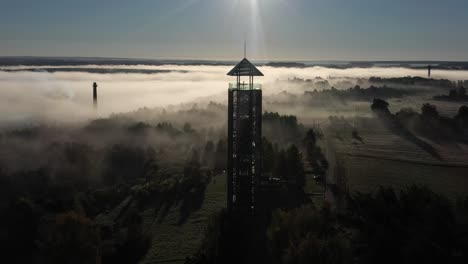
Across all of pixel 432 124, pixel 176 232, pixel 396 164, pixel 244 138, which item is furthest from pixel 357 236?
pixel 432 124

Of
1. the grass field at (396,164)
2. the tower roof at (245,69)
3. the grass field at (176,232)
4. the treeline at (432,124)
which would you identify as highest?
the tower roof at (245,69)

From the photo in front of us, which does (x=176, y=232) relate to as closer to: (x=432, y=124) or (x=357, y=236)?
(x=357, y=236)

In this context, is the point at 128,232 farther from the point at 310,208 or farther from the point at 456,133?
the point at 456,133

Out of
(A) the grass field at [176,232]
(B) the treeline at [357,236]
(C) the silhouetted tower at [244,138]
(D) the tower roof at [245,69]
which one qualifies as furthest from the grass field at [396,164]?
(D) the tower roof at [245,69]

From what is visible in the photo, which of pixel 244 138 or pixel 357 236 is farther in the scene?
pixel 244 138

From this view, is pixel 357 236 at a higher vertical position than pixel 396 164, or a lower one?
higher

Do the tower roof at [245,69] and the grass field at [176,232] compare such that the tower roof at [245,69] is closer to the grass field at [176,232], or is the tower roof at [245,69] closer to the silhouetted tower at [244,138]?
the silhouetted tower at [244,138]

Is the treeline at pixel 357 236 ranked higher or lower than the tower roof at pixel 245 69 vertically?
lower

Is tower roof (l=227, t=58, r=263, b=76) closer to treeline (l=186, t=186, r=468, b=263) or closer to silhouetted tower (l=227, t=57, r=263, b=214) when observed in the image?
silhouetted tower (l=227, t=57, r=263, b=214)
